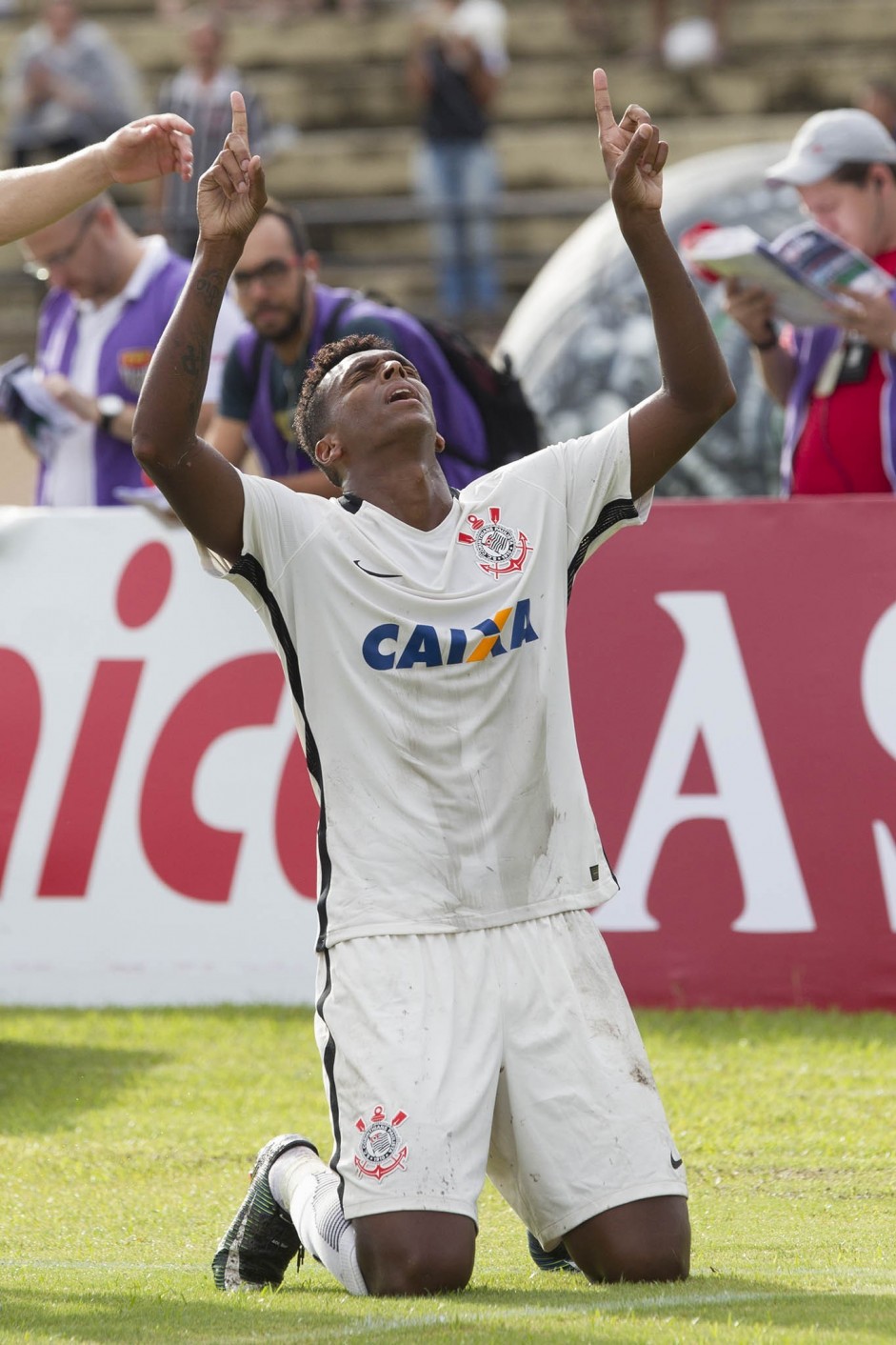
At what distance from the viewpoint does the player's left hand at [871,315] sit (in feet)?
23.1

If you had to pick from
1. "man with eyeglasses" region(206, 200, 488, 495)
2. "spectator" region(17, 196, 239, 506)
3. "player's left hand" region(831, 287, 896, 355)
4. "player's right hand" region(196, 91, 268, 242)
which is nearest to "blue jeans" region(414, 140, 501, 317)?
"spectator" region(17, 196, 239, 506)

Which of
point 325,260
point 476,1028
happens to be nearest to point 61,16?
point 325,260

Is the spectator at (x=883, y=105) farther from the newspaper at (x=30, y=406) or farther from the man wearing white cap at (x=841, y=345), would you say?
the newspaper at (x=30, y=406)

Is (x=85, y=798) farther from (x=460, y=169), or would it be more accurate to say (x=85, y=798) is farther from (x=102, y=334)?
(x=460, y=169)

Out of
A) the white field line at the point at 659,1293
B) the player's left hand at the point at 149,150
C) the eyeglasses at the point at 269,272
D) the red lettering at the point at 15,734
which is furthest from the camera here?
the red lettering at the point at 15,734

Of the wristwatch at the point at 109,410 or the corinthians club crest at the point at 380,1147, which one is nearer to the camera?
the corinthians club crest at the point at 380,1147

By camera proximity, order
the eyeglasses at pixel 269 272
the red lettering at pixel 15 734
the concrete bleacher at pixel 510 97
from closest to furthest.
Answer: the eyeglasses at pixel 269 272 → the red lettering at pixel 15 734 → the concrete bleacher at pixel 510 97

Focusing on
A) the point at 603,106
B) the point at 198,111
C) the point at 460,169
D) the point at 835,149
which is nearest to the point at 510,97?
the point at 460,169

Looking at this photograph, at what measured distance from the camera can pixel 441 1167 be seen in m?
4.26

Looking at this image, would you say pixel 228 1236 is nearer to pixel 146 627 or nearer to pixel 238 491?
pixel 238 491

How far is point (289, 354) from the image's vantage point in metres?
7.43

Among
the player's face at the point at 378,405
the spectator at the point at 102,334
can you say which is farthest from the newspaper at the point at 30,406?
the player's face at the point at 378,405

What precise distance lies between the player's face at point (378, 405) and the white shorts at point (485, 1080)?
1045mm

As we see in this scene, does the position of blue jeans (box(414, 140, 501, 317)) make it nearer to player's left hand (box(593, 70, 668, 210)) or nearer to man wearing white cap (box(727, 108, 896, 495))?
man wearing white cap (box(727, 108, 896, 495))
